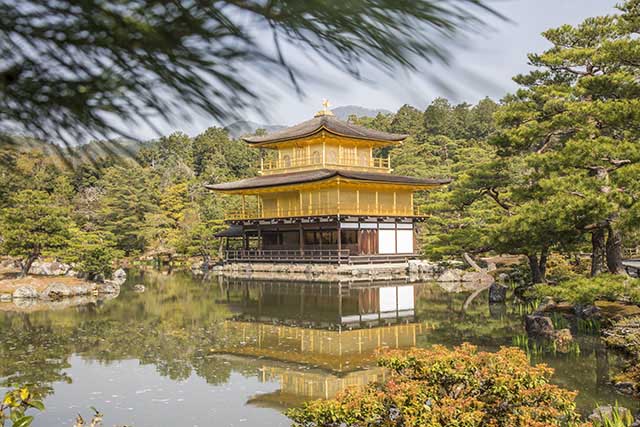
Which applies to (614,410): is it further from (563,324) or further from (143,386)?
(563,324)

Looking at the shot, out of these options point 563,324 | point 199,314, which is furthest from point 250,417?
point 199,314

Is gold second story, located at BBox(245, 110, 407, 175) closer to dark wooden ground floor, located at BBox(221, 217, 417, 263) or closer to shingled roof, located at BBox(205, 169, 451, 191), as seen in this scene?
shingled roof, located at BBox(205, 169, 451, 191)

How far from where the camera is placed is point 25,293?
16.2 meters

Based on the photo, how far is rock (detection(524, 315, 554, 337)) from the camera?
8.99 m

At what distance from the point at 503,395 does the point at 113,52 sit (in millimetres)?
3347

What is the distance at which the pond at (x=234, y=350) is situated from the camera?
242 inches

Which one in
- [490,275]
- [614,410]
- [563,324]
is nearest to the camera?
[614,410]

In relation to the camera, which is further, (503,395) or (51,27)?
(503,395)

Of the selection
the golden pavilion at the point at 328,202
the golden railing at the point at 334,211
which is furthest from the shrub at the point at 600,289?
the golden railing at the point at 334,211

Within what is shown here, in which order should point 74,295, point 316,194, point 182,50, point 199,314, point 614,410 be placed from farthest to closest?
1. point 316,194
2. point 74,295
3. point 199,314
4. point 614,410
5. point 182,50

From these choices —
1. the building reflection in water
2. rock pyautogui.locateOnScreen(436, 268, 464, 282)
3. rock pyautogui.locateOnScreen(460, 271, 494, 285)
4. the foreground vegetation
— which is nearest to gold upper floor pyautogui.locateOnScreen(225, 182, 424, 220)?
rock pyautogui.locateOnScreen(436, 268, 464, 282)

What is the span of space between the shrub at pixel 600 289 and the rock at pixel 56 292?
13.2 metres

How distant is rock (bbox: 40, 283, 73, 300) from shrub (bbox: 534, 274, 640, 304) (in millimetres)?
13197

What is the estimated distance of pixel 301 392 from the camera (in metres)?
6.57
